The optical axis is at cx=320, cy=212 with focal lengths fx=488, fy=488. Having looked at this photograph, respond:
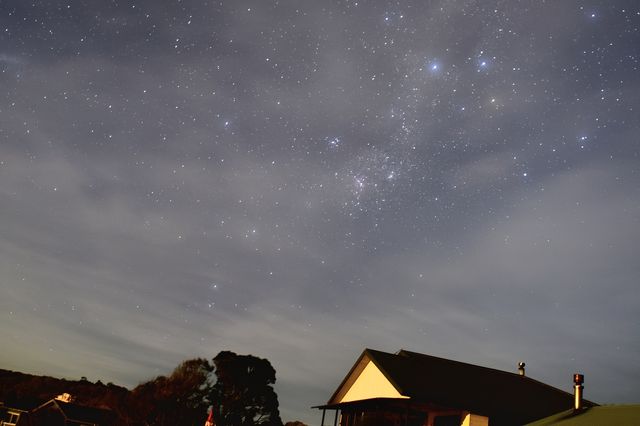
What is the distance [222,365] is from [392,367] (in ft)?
86.2

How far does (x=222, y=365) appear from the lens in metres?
45.9

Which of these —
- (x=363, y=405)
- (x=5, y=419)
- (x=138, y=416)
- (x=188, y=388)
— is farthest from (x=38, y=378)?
A: (x=363, y=405)

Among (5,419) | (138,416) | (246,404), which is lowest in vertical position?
(5,419)

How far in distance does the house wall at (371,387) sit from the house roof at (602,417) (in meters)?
8.19

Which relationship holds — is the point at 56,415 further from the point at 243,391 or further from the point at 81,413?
the point at 243,391

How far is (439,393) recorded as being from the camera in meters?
21.4

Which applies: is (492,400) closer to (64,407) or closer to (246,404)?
(246,404)

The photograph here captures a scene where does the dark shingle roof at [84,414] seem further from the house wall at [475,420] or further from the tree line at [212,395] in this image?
the house wall at [475,420]

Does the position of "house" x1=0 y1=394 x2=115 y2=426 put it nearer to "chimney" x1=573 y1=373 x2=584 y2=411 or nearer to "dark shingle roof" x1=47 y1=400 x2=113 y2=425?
"dark shingle roof" x1=47 y1=400 x2=113 y2=425

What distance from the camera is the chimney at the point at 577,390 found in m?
15.4

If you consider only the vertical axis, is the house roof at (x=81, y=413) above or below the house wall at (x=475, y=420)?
below

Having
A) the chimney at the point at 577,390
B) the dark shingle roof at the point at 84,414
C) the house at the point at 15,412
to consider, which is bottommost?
the house at the point at 15,412

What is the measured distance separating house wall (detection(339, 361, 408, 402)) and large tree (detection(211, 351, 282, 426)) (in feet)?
61.7

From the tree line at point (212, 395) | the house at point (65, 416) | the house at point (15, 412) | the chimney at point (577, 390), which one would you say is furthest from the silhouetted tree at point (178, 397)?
the chimney at point (577, 390)
